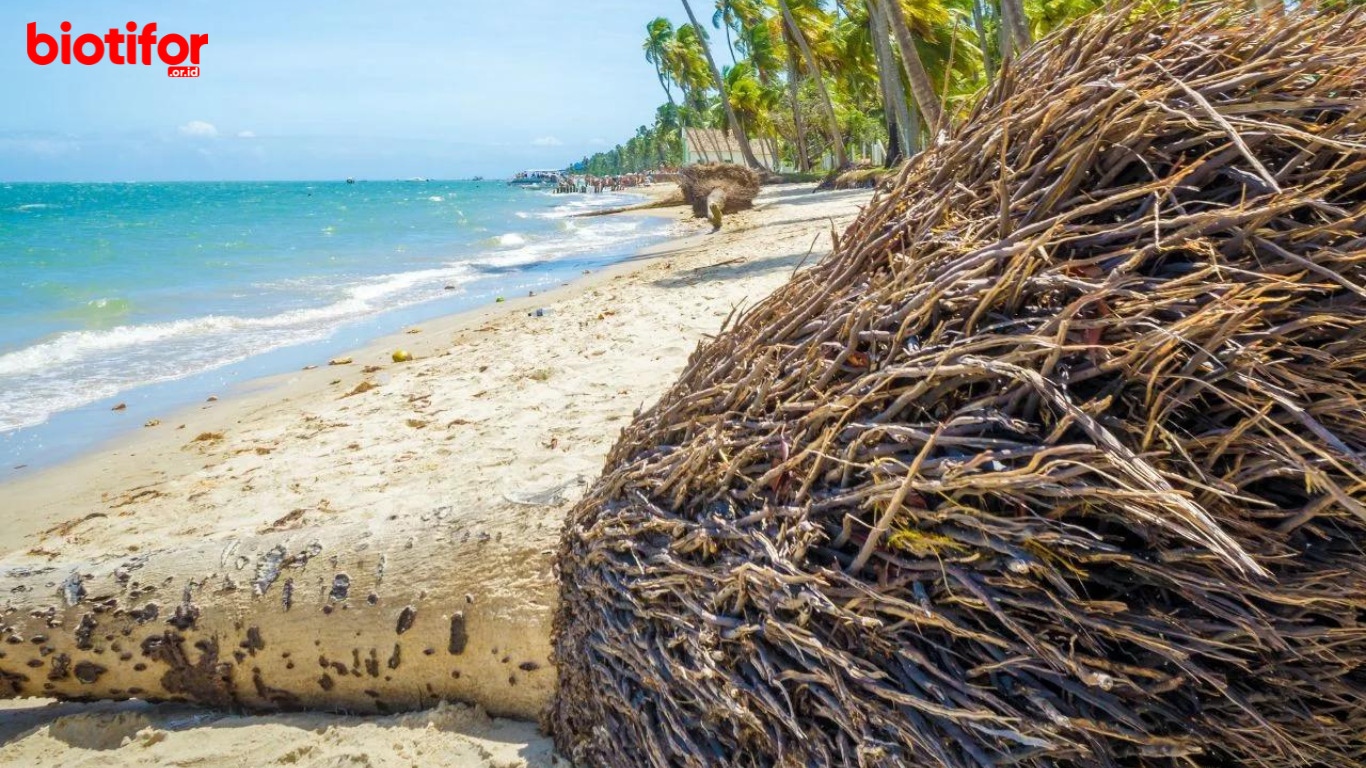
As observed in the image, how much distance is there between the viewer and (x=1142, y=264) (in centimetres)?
163

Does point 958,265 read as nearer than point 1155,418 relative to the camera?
No

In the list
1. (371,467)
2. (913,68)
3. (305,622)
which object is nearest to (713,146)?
(913,68)

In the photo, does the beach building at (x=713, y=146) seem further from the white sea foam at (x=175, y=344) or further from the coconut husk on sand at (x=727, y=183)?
the white sea foam at (x=175, y=344)

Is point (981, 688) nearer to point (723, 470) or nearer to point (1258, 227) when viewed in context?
point (723, 470)

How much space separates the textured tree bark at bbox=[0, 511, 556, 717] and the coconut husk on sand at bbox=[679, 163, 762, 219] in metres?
22.1

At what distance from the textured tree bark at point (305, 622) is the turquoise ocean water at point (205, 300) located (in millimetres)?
4922

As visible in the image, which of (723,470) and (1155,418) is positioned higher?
(1155,418)

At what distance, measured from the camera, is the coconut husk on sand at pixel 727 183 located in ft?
81.0

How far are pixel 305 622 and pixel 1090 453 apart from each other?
8.22 ft

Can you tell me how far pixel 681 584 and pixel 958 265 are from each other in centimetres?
93

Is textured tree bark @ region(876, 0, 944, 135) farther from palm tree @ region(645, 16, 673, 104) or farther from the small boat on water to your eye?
the small boat on water

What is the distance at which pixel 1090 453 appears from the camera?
151cm

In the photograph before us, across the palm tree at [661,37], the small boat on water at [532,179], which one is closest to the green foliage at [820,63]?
the palm tree at [661,37]

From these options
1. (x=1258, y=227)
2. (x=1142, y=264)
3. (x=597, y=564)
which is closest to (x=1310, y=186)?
(x=1258, y=227)
